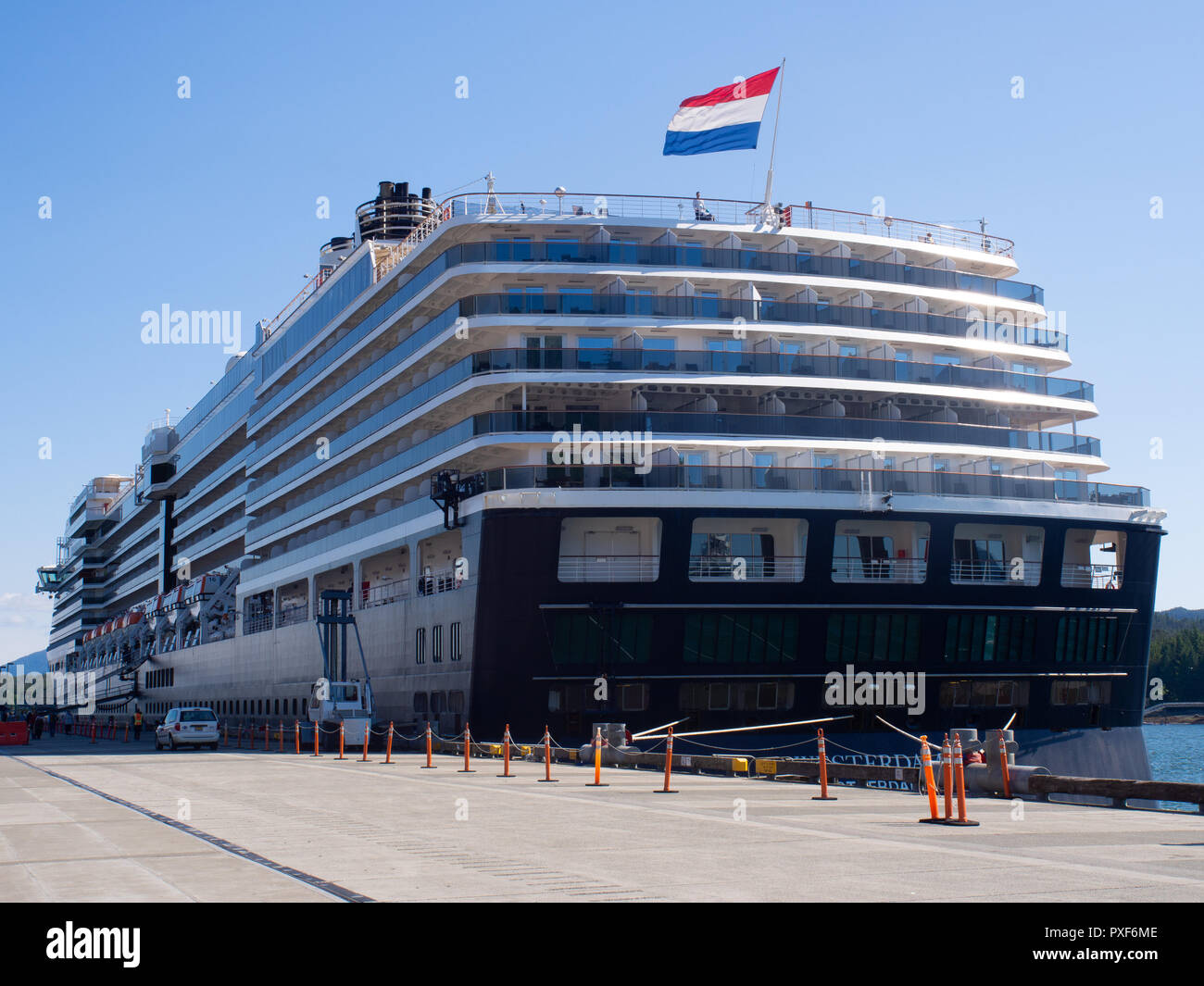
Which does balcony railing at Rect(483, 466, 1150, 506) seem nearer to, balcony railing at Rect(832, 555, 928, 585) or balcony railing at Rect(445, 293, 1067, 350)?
balcony railing at Rect(832, 555, 928, 585)

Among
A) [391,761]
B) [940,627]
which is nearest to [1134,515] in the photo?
[940,627]

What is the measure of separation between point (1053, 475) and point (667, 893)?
121 feet

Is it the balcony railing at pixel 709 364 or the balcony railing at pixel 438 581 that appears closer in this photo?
the balcony railing at pixel 709 364

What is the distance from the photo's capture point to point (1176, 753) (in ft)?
329

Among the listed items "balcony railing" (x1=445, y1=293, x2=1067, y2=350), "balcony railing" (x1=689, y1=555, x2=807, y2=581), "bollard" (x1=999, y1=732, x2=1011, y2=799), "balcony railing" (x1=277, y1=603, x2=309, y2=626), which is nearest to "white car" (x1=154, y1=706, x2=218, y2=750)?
"balcony railing" (x1=277, y1=603, x2=309, y2=626)

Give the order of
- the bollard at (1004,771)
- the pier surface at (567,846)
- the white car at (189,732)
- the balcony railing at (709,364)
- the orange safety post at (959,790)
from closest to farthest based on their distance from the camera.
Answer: the pier surface at (567,846) → the orange safety post at (959,790) → the bollard at (1004,771) → the balcony railing at (709,364) → the white car at (189,732)

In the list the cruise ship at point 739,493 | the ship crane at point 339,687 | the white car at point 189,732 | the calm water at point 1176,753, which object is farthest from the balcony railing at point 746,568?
the white car at point 189,732

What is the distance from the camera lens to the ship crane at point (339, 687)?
43.8m

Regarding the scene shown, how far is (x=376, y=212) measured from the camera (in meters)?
69.6

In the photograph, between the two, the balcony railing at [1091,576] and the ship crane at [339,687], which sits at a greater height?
the balcony railing at [1091,576]

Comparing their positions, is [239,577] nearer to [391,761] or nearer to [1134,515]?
[391,761]

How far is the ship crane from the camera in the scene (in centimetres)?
4375

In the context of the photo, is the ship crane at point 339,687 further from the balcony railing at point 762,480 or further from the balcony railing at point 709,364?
the balcony railing at point 709,364

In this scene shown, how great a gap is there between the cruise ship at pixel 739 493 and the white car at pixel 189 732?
264 inches
